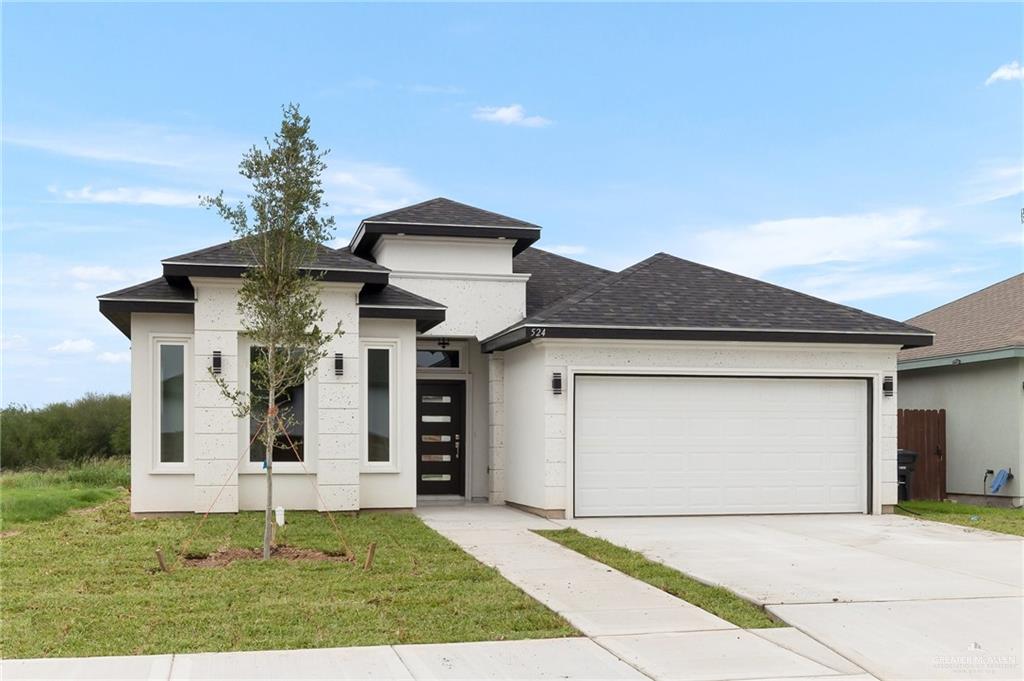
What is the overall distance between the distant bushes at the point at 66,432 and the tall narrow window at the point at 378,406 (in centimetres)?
2028

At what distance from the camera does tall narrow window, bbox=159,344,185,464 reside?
52.2ft

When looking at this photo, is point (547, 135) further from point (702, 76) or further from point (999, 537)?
point (999, 537)

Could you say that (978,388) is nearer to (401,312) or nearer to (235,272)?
(401,312)

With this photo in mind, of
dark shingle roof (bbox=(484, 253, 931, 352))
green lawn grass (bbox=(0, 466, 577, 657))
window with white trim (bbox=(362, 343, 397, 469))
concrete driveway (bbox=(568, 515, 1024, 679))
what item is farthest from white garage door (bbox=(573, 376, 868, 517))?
green lawn grass (bbox=(0, 466, 577, 657))

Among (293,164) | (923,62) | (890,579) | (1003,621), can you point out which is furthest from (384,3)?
(1003,621)

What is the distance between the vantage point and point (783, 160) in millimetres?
18859

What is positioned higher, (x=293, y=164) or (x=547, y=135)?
(x=547, y=135)

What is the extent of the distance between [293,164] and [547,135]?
8.62 meters

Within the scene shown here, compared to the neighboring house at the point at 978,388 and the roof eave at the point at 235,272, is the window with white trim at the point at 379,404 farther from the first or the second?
the neighboring house at the point at 978,388

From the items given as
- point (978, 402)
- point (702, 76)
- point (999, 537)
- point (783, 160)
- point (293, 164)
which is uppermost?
point (702, 76)

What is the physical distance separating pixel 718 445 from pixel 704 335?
1821 mm

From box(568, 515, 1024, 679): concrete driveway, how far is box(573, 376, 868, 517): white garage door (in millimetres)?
458

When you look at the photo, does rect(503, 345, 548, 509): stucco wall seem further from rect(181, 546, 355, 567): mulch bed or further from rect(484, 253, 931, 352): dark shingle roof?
rect(181, 546, 355, 567): mulch bed

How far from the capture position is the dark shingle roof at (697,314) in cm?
1611
